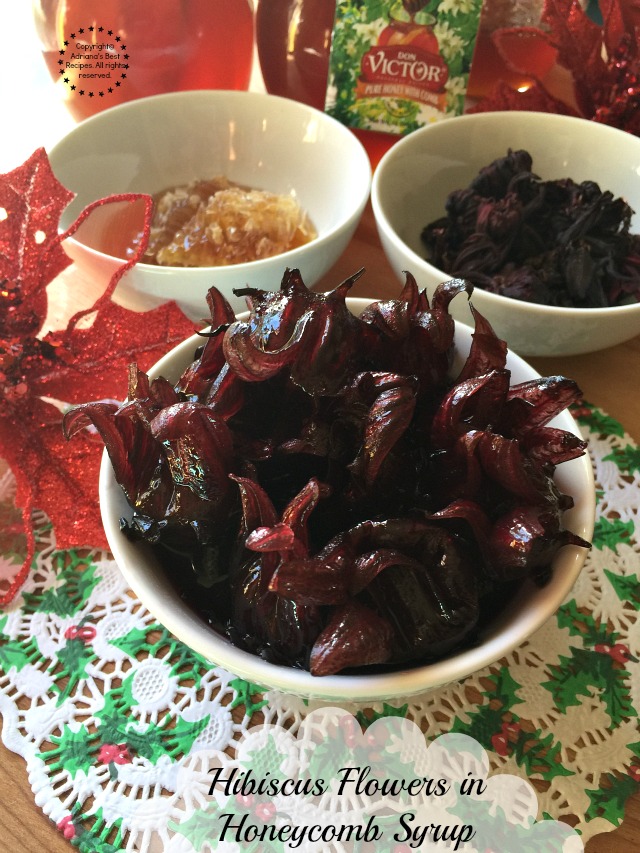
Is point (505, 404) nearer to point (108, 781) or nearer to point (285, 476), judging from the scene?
point (285, 476)

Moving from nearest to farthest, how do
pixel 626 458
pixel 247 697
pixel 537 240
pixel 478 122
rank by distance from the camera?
pixel 247 697 → pixel 626 458 → pixel 537 240 → pixel 478 122

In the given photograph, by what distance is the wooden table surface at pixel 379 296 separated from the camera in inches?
16.2

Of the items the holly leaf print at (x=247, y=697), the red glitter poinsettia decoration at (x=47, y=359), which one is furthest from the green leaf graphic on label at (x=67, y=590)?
the holly leaf print at (x=247, y=697)

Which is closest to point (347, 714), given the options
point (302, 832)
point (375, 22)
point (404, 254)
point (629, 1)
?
point (302, 832)

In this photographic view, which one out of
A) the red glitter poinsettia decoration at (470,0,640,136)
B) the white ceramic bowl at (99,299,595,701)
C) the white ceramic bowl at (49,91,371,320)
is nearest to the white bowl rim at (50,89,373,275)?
the white ceramic bowl at (49,91,371,320)

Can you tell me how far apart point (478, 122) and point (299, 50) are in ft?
0.87

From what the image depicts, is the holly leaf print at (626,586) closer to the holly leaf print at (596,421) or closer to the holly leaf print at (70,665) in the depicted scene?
the holly leaf print at (596,421)

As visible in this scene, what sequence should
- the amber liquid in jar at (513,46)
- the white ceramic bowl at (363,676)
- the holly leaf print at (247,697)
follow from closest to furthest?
the white ceramic bowl at (363,676) → the holly leaf print at (247,697) → the amber liquid in jar at (513,46)

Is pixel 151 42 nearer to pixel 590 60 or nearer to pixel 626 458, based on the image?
pixel 590 60

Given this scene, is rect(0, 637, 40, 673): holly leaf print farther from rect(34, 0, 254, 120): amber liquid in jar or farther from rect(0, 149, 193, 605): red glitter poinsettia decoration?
rect(34, 0, 254, 120): amber liquid in jar

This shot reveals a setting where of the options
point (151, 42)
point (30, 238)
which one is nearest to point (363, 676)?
point (30, 238)

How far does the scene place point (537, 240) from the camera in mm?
715

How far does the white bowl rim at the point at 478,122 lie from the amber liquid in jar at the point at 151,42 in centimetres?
30

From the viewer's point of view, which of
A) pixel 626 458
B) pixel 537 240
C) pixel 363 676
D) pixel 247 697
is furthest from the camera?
pixel 537 240
